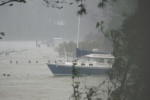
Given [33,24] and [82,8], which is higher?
[33,24]

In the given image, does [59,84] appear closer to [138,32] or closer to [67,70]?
[67,70]

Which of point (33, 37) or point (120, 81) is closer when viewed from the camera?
point (120, 81)

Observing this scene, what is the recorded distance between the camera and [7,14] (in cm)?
12769

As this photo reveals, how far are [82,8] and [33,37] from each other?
13215cm

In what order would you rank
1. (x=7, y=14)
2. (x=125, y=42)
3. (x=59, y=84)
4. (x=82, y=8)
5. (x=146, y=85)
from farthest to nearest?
1. (x=7, y=14)
2. (x=59, y=84)
3. (x=125, y=42)
4. (x=146, y=85)
5. (x=82, y=8)

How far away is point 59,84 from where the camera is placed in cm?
2780

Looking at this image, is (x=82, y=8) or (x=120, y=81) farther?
(x=120, y=81)

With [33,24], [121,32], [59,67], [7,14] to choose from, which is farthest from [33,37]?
[121,32]

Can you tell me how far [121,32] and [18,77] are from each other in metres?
27.6

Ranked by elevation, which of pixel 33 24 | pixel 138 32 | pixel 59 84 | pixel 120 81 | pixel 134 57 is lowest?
pixel 59 84

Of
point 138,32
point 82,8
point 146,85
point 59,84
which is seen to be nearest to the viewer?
point 82,8

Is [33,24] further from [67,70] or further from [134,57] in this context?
[134,57]

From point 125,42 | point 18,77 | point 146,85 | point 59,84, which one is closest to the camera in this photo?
point 146,85

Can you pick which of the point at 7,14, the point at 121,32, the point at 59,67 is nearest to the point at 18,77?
the point at 59,67
